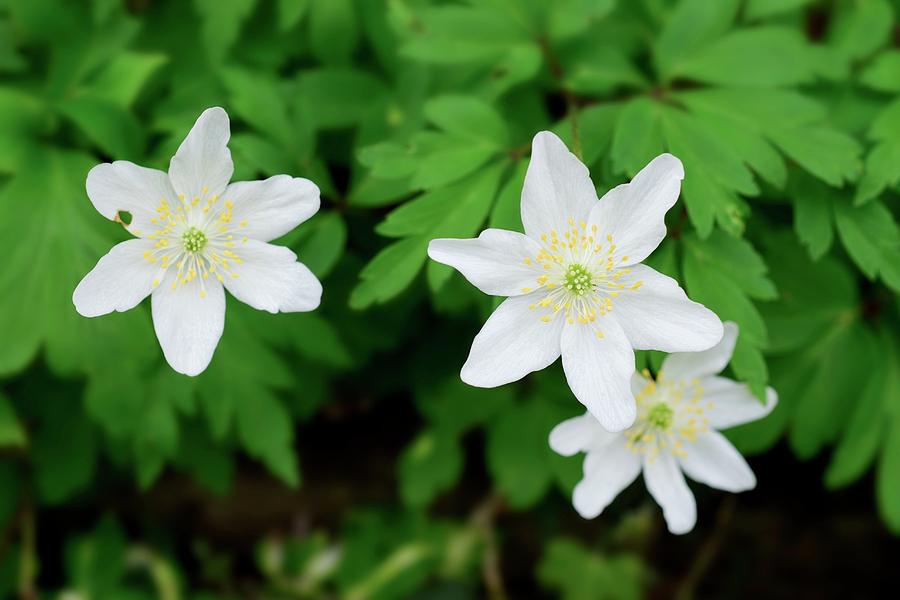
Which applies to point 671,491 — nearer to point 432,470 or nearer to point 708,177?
point 708,177

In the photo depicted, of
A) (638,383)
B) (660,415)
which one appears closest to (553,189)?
(638,383)

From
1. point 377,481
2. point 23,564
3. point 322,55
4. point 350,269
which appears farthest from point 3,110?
point 377,481

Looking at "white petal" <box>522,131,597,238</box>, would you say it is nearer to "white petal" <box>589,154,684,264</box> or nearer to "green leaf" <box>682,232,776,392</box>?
"white petal" <box>589,154,684,264</box>

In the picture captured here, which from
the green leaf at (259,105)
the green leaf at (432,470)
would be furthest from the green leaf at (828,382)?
the green leaf at (259,105)

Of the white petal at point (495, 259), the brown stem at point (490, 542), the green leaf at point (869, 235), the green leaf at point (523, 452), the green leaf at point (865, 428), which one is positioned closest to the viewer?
the white petal at point (495, 259)

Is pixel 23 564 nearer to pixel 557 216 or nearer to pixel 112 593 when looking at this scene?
pixel 112 593

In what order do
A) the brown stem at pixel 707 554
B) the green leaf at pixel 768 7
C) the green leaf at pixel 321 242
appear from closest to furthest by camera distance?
1. the green leaf at pixel 321 242
2. the green leaf at pixel 768 7
3. the brown stem at pixel 707 554

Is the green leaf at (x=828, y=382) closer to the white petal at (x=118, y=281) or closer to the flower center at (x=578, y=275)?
the flower center at (x=578, y=275)
